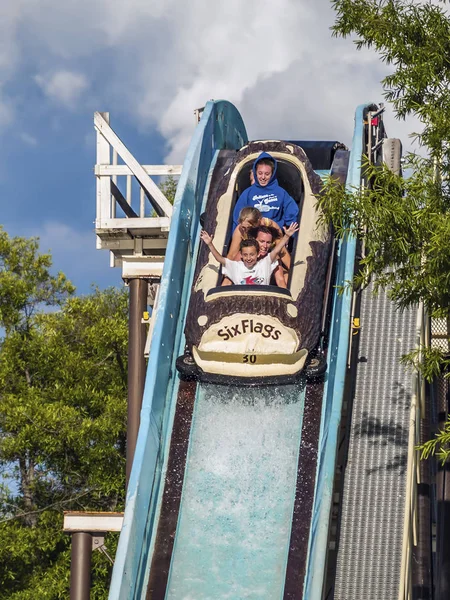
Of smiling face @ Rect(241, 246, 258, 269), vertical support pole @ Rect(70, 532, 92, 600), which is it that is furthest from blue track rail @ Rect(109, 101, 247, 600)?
vertical support pole @ Rect(70, 532, 92, 600)

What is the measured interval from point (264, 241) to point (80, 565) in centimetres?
Result: 396

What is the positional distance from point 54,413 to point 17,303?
81.1 inches

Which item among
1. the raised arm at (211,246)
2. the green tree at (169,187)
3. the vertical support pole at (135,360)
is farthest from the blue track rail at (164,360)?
the green tree at (169,187)

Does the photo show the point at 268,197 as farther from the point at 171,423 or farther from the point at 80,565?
the point at 80,565

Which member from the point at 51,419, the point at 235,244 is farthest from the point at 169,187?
the point at 235,244

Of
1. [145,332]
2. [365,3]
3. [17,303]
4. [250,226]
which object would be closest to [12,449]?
[17,303]

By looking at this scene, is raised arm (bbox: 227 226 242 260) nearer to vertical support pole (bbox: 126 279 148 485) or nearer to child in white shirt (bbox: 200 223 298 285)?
child in white shirt (bbox: 200 223 298 285)

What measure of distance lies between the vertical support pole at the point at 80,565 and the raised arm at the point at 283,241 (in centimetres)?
373

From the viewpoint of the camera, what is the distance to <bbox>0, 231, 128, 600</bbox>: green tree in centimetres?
1606

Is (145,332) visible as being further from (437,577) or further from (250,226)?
(437,577)

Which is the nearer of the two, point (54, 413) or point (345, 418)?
point (345, 418)

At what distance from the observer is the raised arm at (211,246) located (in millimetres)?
10023

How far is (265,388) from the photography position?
9523 mm

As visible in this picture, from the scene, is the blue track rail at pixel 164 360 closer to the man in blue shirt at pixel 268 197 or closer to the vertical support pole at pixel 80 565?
the man in blue shirt at pixel 268 197
